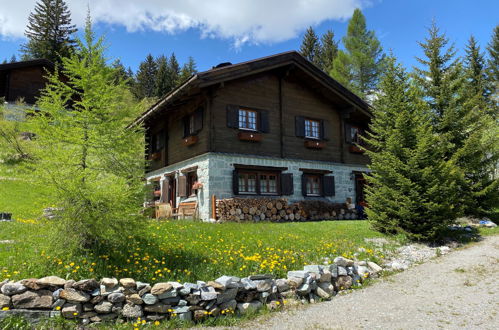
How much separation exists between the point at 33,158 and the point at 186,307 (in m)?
3.69

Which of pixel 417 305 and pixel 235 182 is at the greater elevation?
pixel 235 182

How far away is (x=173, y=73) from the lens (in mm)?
49094

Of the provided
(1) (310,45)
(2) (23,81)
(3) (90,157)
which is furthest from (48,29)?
(3) (90,157)

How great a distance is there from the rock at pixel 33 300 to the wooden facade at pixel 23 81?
28664 mm

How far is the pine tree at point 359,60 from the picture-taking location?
112 ft

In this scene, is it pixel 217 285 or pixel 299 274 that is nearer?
pixel 217 285

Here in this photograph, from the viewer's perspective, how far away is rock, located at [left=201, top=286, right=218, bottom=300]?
497 centimetres

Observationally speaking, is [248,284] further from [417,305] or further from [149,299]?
[417,305]

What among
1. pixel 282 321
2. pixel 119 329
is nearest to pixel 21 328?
pixel 119 329

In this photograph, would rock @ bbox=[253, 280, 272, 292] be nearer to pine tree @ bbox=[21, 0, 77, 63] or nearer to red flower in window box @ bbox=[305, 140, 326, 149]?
red flower in window box @ bbox=[305, 140, 326, 149]

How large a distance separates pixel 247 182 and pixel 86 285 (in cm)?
1070

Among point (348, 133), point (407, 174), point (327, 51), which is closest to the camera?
point (407, 174)

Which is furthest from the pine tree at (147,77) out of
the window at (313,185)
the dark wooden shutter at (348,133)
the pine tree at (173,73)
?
the window at (313,185)

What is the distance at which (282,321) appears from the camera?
503cm
